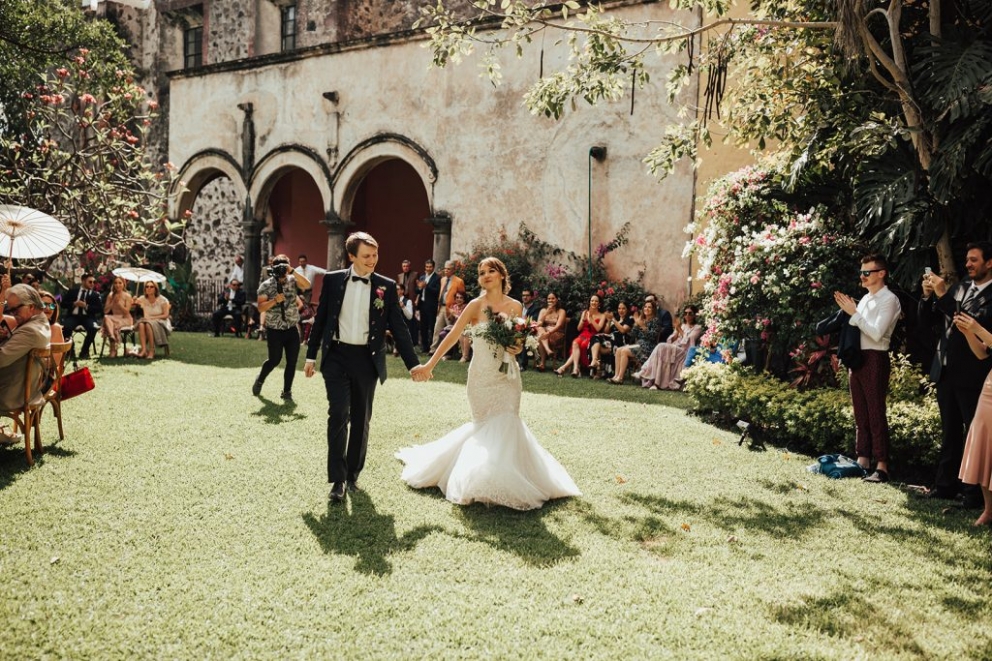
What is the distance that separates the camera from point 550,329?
12.6 metres

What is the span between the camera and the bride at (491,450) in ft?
15.6

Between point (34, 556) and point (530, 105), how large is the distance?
591 cm

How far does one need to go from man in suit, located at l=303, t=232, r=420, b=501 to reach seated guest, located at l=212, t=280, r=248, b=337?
43.0 ft

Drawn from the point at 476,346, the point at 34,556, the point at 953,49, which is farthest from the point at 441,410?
Result: the point at 953,49

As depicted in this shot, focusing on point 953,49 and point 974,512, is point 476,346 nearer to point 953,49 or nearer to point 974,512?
point 974,512

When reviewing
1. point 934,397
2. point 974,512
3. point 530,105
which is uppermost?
point 530,105

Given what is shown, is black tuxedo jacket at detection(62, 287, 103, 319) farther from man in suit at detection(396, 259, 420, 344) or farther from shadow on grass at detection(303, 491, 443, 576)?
shadow on grass at detection(303, 491, 443, 576)

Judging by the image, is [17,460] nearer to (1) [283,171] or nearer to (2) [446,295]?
(2) [446,295]

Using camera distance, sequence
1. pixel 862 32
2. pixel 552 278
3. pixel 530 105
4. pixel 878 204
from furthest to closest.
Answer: pixel 552 278, pixel 530 105, pixel 878 204, pixel 862 32

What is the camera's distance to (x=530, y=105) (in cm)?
750

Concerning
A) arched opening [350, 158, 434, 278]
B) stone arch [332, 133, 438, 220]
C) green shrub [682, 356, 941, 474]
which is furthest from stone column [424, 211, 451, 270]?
green shrub [682, 356, 941, 474]

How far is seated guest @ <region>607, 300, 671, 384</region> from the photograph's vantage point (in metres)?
11.2

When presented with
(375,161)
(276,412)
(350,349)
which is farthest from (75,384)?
(375,161)

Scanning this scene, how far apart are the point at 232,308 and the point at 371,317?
1368cm
